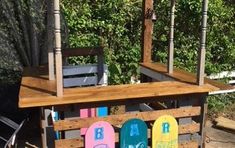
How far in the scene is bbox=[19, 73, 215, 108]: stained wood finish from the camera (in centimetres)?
354

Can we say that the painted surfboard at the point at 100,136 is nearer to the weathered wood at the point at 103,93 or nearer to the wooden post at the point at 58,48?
the weathered wood at the point at 103,93

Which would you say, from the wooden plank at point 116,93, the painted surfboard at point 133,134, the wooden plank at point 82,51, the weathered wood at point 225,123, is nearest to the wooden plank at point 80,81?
the wooden plank at point 82,51

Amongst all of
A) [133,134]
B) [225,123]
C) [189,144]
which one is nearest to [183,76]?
[189,144]

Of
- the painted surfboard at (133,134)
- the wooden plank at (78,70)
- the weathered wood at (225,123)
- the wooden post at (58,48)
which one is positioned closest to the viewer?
the wooden post at (58,48)

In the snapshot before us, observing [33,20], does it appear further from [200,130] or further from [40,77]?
[200,130]

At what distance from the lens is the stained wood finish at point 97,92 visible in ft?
11.6

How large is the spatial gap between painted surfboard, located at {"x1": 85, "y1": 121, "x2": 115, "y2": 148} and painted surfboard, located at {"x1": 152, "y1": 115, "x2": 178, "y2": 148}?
0.42 meters

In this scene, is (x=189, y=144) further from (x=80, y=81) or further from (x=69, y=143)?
(x=80, y=81)

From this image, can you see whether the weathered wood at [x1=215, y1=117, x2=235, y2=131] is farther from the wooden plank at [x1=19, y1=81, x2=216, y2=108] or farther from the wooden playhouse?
the wooden plank at [x1=19, y1=81, x2=216, y2=108]

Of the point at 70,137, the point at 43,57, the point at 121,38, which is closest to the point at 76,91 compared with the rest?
the point at 70,137

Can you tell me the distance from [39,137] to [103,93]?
297 cm

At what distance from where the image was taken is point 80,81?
5.24m

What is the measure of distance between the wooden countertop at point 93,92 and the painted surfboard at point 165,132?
0.27 metres

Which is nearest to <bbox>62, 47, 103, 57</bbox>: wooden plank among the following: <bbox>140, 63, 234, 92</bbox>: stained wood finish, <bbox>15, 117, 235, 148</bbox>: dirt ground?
<bbox>140, 63, 234, 92</bbox>: stained wood finish
